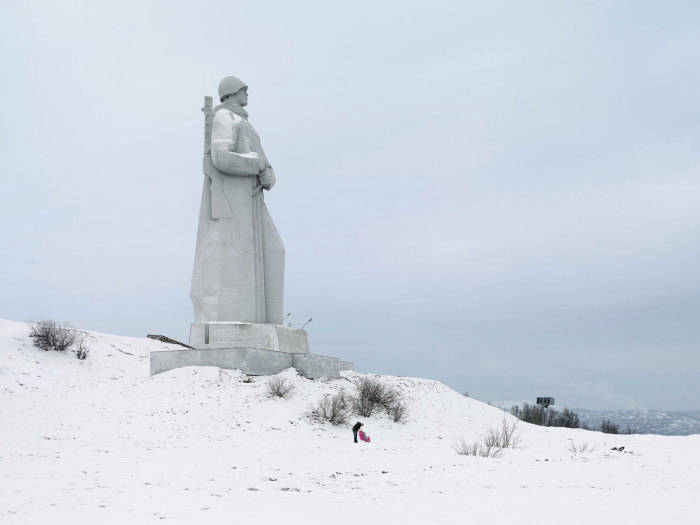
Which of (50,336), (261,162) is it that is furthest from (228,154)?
(50,336)

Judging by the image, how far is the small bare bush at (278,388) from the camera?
553 inches

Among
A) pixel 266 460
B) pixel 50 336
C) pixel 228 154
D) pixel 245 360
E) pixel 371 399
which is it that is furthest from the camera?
pixel 50 336

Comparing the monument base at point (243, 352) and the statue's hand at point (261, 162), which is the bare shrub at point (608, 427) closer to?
the monument base at point (243, 352)

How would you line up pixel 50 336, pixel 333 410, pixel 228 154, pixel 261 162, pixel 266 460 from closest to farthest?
pixel 266 460 → pixel 333 410 → pixel 228 154 → pixel 261 162 → pixel 50 336

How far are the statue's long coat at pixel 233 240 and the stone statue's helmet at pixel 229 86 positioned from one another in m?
0.42

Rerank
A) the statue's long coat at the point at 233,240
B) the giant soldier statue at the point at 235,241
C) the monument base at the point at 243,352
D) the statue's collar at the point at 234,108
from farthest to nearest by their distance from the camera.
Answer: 1. the statue's collar at the point at 234,108
2. the statue's long coat at the point at 233,240
3. the giant soldier statue at the point at 235,241
4. the monument base at the point at 243,352

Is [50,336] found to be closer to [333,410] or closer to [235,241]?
[235,241]

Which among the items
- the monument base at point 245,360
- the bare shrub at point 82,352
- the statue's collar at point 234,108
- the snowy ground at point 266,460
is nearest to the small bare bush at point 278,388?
the snowy ground at point 266,460

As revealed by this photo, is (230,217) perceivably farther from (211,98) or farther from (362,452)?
(362,452)

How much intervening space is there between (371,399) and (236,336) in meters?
3.04

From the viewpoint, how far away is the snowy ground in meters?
6.45

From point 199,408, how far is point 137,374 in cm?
468

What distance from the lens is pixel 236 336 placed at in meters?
15.4

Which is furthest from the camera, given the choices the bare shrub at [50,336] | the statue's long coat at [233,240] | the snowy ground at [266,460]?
the bare shrub at [50,336]
